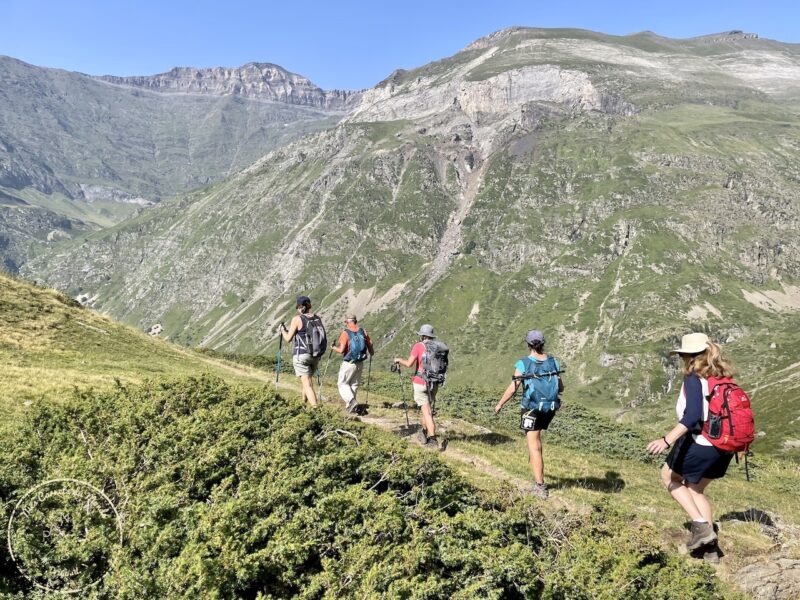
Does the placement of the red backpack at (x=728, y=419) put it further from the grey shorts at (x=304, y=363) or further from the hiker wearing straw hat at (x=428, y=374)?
the grey shorts at (x=304, y=363)

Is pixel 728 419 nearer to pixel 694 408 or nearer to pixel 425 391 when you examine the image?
pixel 694 408

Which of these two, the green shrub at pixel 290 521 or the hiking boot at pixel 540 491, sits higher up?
the green shrub at pixel 290 521

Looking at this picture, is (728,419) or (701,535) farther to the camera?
(701,535)

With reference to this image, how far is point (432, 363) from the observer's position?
16.9 m

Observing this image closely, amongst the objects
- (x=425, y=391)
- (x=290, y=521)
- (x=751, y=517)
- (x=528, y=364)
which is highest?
(x=528, y=364)

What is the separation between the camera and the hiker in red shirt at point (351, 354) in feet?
60.6

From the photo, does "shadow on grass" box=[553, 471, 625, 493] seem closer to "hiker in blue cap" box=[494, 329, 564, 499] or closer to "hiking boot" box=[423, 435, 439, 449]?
"hiker in blue cap" box=[494, 329, 564, 499]

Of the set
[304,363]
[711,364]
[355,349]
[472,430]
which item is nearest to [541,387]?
[711,364]

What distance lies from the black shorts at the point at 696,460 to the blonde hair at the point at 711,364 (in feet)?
3.89

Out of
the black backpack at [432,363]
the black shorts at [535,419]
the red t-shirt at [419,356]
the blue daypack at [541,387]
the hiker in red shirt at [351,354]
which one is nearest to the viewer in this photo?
the blue daypack at [541,387]

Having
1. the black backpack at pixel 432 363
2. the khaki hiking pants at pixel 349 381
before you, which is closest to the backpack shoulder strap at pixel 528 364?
the black backpack at pixel 432 363

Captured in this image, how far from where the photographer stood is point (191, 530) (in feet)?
18.6

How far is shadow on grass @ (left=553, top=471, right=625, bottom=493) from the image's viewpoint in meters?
14.3

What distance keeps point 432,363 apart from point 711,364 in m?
8.94
